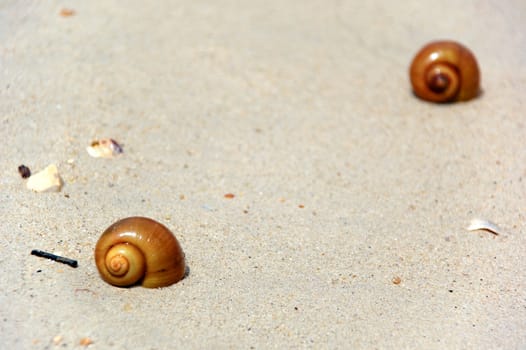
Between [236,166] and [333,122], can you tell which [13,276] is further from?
[333,122]

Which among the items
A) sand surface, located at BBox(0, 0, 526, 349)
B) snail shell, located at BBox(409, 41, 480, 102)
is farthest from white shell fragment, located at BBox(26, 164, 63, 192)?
snail shell, located at BBox(409, 41, 480, 102)

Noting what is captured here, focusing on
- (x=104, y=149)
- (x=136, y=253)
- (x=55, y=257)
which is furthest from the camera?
(x=104, y=149)

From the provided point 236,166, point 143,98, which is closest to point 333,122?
point 236,166

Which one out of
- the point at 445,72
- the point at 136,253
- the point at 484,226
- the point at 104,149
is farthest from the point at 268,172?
the point at 445,72

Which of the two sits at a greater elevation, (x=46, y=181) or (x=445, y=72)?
(x=445, y=72)

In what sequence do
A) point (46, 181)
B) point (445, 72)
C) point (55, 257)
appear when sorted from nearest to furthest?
point (55, 257), point (46, 181), point (445, 72)

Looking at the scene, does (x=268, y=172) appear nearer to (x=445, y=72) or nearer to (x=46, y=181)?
(x=46, y=181)

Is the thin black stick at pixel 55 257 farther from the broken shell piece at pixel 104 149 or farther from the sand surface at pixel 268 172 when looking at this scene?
Result: the broken shell piece at pixel 104 149
